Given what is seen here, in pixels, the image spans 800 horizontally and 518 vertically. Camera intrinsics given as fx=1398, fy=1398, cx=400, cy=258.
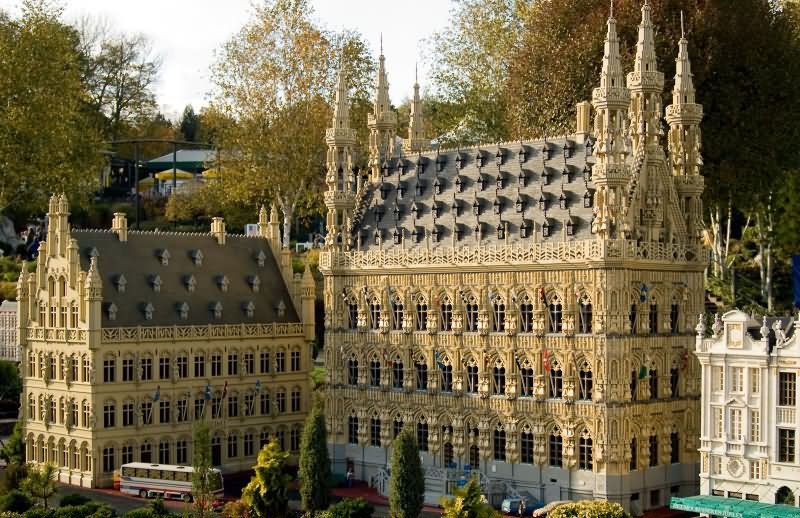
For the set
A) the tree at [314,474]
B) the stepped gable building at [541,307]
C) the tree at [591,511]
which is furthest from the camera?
the tree at [314,474]

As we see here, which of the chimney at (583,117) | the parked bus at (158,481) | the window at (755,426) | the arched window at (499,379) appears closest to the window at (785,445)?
the window at (755,426)

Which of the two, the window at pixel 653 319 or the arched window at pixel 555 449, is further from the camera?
the arched window at pixel 555 449

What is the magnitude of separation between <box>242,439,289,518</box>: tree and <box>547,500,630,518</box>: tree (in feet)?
49.8

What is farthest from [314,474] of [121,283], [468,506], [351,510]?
[121,283]

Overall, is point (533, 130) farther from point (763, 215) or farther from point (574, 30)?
point (763, 215)

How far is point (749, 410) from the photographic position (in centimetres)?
7025

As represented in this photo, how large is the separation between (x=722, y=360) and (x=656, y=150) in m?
13.0

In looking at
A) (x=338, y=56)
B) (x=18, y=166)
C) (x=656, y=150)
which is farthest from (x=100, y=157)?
(x=656, y=150)

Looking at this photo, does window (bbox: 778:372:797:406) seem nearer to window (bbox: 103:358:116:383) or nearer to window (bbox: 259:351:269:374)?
window (bbox: 259:351:269:374)

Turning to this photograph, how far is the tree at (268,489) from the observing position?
73938 millimetres

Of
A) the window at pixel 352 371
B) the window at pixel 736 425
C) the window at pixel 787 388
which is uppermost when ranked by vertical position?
the window at pixel 787 388

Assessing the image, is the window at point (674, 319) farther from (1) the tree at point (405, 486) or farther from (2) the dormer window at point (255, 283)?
(2) the dormer window at point (255, 283)

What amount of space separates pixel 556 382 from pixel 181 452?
2728 cm

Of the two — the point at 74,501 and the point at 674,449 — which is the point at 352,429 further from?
the point at 674,449
